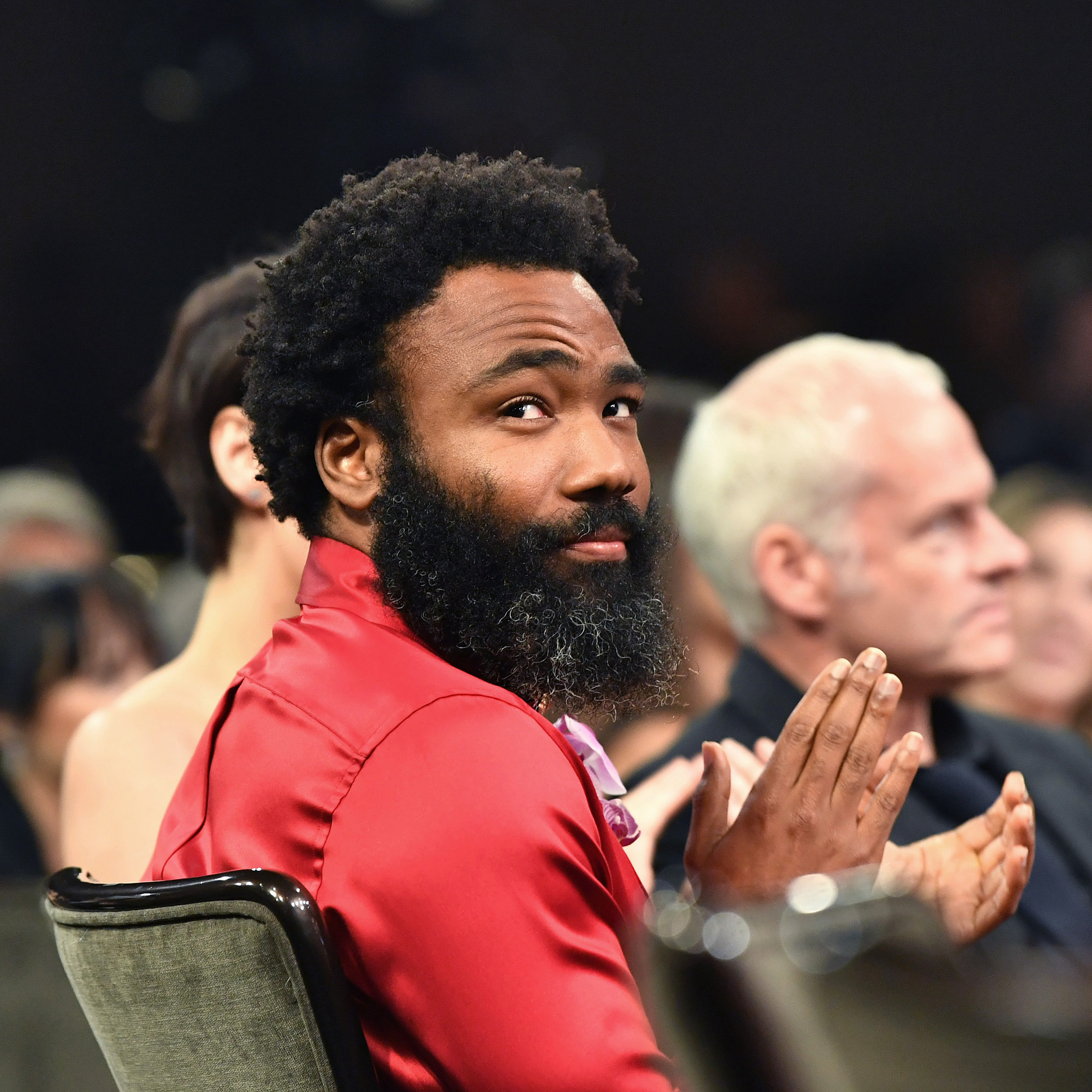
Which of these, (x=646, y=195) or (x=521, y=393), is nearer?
(x=521, y=393)

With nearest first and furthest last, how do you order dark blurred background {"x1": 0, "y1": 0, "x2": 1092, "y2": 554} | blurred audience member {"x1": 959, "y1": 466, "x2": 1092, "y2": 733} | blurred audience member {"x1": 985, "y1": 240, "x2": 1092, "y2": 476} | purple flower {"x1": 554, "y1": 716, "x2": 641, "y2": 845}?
purple flower {"x1": 554, "y1": 716, "x2": 641, "y2": 845}
blurred audience member {"x1": 959, "y1": 466, "x2": 1092, "y2": 733}
blurred audience member {"x1": 985, "y1": 240, "x2": 1092, "y2": 476}
dark blurred background {"x1": 0, "y1": 0, "x2": 1092, "y2": 554}

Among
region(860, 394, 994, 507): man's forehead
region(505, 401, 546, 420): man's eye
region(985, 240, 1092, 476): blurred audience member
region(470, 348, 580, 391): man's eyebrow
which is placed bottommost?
region(505, 401, 546, 420): man's eye

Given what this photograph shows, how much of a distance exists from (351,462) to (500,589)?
0.19 metres

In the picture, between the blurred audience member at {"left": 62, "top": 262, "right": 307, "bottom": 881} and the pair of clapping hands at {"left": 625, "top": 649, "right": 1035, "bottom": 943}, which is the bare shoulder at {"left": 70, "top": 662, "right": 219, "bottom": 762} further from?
the pair of clapping hands at {"left": 625, "top": 649, "right": 1035, "bottom": 943}

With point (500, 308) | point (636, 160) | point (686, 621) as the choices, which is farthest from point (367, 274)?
point (636, 160)

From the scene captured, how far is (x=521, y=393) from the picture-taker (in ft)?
4.45

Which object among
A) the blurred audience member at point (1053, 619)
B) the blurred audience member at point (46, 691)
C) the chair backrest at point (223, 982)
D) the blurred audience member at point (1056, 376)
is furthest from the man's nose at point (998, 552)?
the blurred audience member at point (1056, 376)

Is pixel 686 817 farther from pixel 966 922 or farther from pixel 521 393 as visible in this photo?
pixel 521 393

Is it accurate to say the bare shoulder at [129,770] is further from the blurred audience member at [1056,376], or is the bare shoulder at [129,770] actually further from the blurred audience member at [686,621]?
the blurred audience member at [1056,376]

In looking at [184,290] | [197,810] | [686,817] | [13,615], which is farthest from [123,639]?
[184,290]

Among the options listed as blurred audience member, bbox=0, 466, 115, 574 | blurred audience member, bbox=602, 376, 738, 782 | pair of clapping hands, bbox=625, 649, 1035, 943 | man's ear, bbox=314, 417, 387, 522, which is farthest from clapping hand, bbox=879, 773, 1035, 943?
blurred audience member, bbox=0, 466, 115, 574

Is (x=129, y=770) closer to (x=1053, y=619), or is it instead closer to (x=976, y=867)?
(x=976, y=867)

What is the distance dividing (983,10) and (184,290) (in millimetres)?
3264

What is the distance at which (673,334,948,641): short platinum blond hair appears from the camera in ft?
7.44
